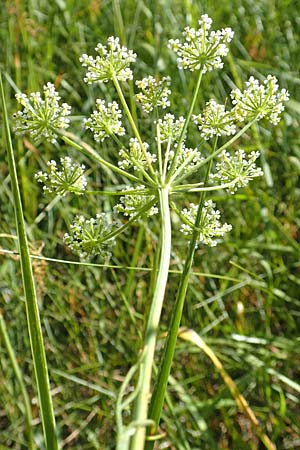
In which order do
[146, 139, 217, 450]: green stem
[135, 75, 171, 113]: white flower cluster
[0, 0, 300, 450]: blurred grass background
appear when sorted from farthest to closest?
[0, 0, 300, 450]: blurred grass background
[135, 75, 171, 113]: white flower cluster
[146, 139, 217, 450]: green stem

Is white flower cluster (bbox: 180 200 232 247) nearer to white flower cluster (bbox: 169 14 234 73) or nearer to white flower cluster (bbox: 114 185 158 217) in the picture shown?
white flower cluster (bbox: 114 185 158 217)

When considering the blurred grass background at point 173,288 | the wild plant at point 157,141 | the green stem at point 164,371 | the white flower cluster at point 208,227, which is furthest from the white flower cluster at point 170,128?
the blurred grass background at point 173,288

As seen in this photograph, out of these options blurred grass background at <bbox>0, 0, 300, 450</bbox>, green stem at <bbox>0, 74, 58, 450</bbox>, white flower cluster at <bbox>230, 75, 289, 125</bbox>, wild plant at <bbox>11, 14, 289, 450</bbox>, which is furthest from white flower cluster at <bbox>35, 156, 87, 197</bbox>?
blurred grass background at <bbox>0, 0, 300, 450</bbox>

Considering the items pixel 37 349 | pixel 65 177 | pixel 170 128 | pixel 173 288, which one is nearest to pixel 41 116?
pixel 65 177

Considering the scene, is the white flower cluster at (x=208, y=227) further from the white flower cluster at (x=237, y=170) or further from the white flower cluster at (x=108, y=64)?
the white flower cluster at (x=108, y=64)

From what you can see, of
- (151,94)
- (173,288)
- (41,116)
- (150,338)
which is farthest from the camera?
(173,288)

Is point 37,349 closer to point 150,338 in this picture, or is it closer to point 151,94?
point 150,338

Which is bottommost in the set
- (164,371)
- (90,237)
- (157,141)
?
(164,371)
